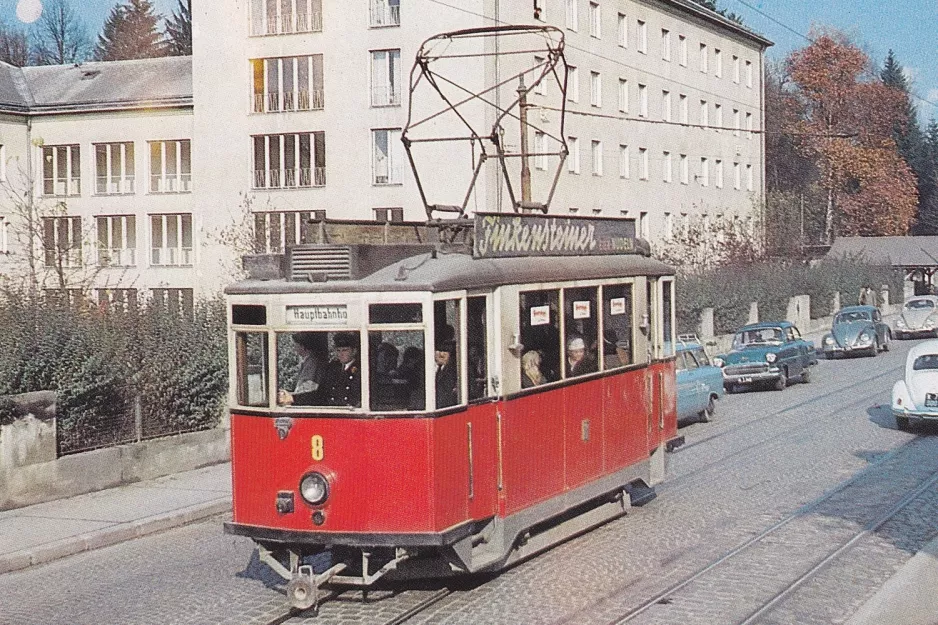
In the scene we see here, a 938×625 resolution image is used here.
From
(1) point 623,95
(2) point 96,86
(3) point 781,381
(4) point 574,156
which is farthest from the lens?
(2) point 96,86

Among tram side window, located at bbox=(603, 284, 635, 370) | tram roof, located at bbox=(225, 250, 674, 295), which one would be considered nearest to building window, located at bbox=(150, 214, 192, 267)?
tram side window, located at bbox=(603, 284, 635, 370)

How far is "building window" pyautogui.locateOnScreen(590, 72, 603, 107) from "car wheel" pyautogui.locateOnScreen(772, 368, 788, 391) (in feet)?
81.1

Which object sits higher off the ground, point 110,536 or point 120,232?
point 120,232

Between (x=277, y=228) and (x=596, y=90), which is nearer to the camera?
(x=277, y=228)

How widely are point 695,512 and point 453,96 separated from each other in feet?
111

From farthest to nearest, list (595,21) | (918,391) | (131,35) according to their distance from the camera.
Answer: (131,35)
(595,21)
(918,391)

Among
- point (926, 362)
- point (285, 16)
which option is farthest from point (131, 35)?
point (926, 362)

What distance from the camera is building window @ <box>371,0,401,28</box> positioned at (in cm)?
4635

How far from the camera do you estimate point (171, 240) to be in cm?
→ 5291

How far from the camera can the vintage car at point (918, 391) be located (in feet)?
68.2

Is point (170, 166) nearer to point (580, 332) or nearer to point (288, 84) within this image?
point (288, 84)

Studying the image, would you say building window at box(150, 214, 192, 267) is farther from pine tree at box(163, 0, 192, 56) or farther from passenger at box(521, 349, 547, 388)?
passenger at box(521, 349, 547, 388)

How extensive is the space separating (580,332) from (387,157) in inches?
1394

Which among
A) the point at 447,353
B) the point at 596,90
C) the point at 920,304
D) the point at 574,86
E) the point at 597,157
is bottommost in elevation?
the point at 920,304
